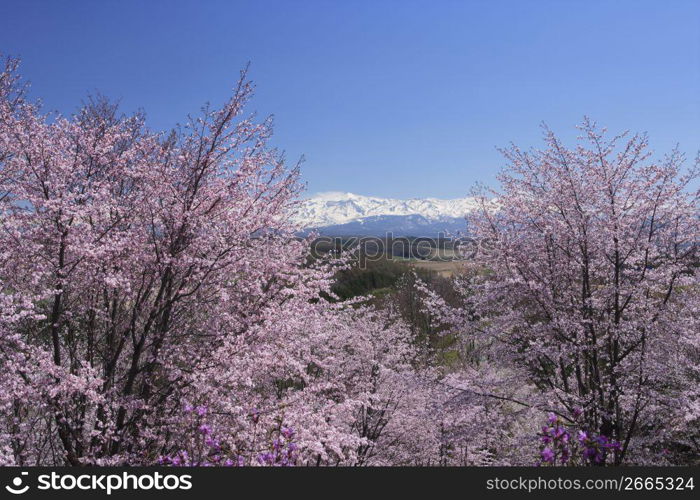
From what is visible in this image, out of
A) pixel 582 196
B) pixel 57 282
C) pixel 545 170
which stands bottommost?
pixel 57 282

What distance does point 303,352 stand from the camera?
32.8ft

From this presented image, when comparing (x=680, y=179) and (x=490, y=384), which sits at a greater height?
(x=680, y=179)

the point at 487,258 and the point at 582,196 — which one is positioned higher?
the point at 582,196

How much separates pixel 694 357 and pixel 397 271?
241 ft

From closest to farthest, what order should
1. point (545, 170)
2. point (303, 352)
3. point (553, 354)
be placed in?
1. point (553, 354)
2. point (303, 352)
3. point (545, 170)

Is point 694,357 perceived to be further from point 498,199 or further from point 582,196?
point 498,199

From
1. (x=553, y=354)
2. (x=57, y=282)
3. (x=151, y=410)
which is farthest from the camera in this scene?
(x=553, y=354)

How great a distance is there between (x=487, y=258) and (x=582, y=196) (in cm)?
265

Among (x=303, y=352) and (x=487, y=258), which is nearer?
(x=303, y=352)

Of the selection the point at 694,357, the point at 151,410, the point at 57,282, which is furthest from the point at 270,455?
the point at 694,357

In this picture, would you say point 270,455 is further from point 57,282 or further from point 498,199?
point 498,199

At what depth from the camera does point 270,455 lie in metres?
6.29

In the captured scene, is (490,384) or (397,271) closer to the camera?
(490,384)

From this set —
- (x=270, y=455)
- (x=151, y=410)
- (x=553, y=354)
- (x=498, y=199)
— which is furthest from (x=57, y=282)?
(x=498, y=199)
